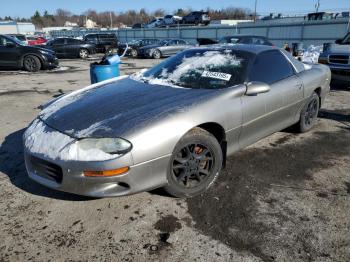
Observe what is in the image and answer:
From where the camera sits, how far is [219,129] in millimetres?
A: 3412

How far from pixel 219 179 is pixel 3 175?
95.5 inches

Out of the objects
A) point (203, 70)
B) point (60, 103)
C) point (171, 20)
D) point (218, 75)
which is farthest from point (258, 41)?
point (171, 20)

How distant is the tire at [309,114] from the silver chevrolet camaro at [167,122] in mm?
360

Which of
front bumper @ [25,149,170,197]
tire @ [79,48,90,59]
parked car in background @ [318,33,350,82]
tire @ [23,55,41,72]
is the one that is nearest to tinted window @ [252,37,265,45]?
parked car in background @ [318,33,350,82]

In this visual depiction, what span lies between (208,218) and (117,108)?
1.33 meters

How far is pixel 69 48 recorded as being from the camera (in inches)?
800

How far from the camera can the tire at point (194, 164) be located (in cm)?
306

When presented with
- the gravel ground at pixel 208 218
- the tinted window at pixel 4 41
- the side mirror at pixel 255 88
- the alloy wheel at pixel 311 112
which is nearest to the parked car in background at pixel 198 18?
the tinted window at pixel 4 41

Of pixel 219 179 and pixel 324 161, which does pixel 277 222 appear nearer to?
→ pixel 219 179

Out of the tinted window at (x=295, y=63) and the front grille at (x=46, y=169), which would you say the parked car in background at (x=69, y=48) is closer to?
the tinted window at (x=295, y=63)

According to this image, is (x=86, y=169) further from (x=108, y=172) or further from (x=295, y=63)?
(x=295, y=63)

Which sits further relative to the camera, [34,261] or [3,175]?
[3,175]

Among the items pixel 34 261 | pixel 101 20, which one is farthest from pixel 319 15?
pixel 101 20

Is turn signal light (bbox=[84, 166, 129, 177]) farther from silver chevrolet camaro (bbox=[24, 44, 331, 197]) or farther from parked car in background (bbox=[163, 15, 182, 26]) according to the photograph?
parked car in background (bbox=[163, 15, 182, 26])
